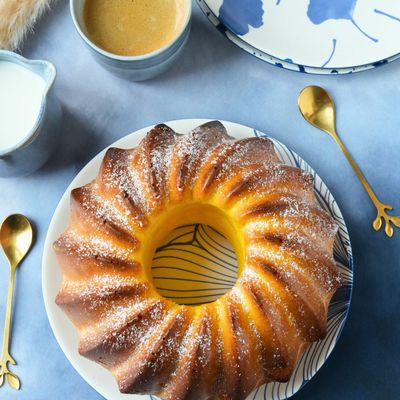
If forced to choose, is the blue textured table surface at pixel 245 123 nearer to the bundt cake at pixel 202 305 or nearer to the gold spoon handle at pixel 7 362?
the gold spoon handle at pixel 7 362

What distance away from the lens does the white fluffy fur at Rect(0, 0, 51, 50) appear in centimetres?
141

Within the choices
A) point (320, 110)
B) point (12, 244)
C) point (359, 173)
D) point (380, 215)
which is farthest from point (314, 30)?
point (12, 244)

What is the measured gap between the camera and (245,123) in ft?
4.86

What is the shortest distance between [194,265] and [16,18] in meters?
0.68

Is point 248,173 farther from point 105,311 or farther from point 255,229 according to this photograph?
point 105,311

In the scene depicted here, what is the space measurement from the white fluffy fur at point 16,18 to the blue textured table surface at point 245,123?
4cm

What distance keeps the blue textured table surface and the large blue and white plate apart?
1.9 inches

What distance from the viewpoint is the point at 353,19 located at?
4.81 feet

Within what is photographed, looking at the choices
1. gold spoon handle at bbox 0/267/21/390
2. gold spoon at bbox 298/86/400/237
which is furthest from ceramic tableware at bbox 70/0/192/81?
gold spoon handle at bbox 0/267/21/390

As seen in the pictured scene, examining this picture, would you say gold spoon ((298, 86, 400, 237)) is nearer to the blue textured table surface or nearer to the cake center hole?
the blue textured table surface

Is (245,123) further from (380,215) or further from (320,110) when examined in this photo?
(380,215)

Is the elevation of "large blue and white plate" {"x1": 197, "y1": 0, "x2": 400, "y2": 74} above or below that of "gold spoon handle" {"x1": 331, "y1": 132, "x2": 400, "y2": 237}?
above

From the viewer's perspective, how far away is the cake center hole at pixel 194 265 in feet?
4.29

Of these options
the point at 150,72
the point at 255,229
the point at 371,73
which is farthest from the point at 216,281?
the point at 371,73
